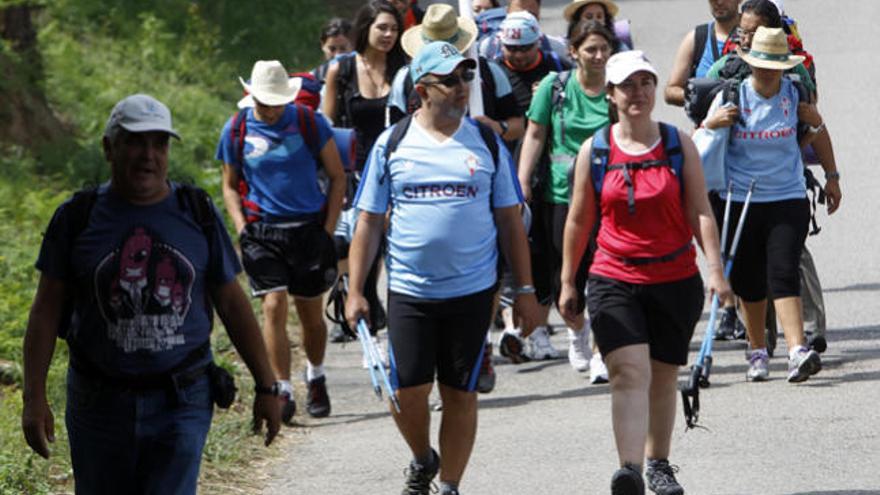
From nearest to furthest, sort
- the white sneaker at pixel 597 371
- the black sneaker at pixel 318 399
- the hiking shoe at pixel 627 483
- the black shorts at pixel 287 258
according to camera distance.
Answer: the hiking shoe at pixel 627 483, the black shorts at pixel 287 258, the black sneaker at pixel 318 399, the white sneaker at pixel 597 371

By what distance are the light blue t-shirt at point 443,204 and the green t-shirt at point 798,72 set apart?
292 cm

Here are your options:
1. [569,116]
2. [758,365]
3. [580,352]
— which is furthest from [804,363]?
[569,116]

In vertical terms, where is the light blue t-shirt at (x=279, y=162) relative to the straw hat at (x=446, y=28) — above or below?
below

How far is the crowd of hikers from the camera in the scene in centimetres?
599

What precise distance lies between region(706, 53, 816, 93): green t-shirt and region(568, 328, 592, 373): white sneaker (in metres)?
1.65

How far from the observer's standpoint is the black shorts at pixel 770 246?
1005 centimetres

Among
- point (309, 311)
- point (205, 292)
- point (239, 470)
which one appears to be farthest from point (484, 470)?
point (205, 292)

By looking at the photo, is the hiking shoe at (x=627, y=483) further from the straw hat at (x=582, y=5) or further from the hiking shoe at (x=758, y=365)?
the straw hat at (x=582, y=5)

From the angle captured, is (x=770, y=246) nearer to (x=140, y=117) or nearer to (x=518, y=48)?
(x=518, y=48)

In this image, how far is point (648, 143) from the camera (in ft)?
25.5

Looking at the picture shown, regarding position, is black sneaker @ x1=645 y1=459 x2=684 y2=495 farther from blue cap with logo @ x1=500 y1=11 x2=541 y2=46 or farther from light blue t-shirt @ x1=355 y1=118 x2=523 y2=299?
blue cap with logo @ x1=500 y1=11 x2=541 y2=46

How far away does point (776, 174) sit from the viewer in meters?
10.0

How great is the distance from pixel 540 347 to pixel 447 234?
4.09 meters

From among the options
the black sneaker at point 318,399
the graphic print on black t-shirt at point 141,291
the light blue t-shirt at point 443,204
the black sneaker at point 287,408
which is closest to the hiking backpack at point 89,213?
the graphic print on black t-shirt at point 141,291
